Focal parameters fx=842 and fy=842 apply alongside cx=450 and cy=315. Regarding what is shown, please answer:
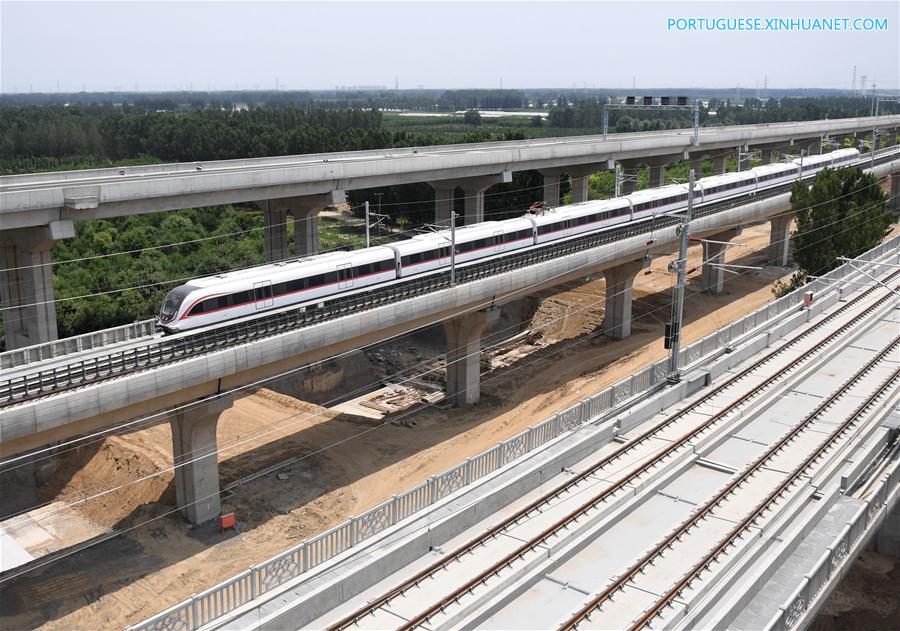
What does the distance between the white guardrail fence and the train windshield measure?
11.2m

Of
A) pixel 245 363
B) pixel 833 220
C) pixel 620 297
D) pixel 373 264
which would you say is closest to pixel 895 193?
pixel 833 220

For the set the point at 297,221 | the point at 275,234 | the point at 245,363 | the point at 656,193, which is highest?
the point at 656,193

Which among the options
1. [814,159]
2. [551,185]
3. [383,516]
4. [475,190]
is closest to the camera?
[383,516]

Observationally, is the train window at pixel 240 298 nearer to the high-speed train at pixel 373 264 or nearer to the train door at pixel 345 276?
the high-speed train at pixel 373 264

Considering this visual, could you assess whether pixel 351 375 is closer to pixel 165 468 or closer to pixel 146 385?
pixel 165 468

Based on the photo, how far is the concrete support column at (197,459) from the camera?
32.6 m

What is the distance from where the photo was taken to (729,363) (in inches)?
1404

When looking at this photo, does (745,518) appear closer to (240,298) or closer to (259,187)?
(240,298)

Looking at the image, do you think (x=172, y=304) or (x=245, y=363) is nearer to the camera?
(x=245, y=363)

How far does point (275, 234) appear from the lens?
172ft

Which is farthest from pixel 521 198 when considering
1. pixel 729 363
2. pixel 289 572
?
pixel 289 572

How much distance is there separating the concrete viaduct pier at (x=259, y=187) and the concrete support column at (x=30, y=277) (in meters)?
0.04

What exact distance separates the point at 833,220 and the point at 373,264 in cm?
3805

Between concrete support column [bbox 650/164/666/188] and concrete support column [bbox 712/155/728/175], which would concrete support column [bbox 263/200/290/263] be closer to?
concrete support column [bbox 650/164/666/188]
